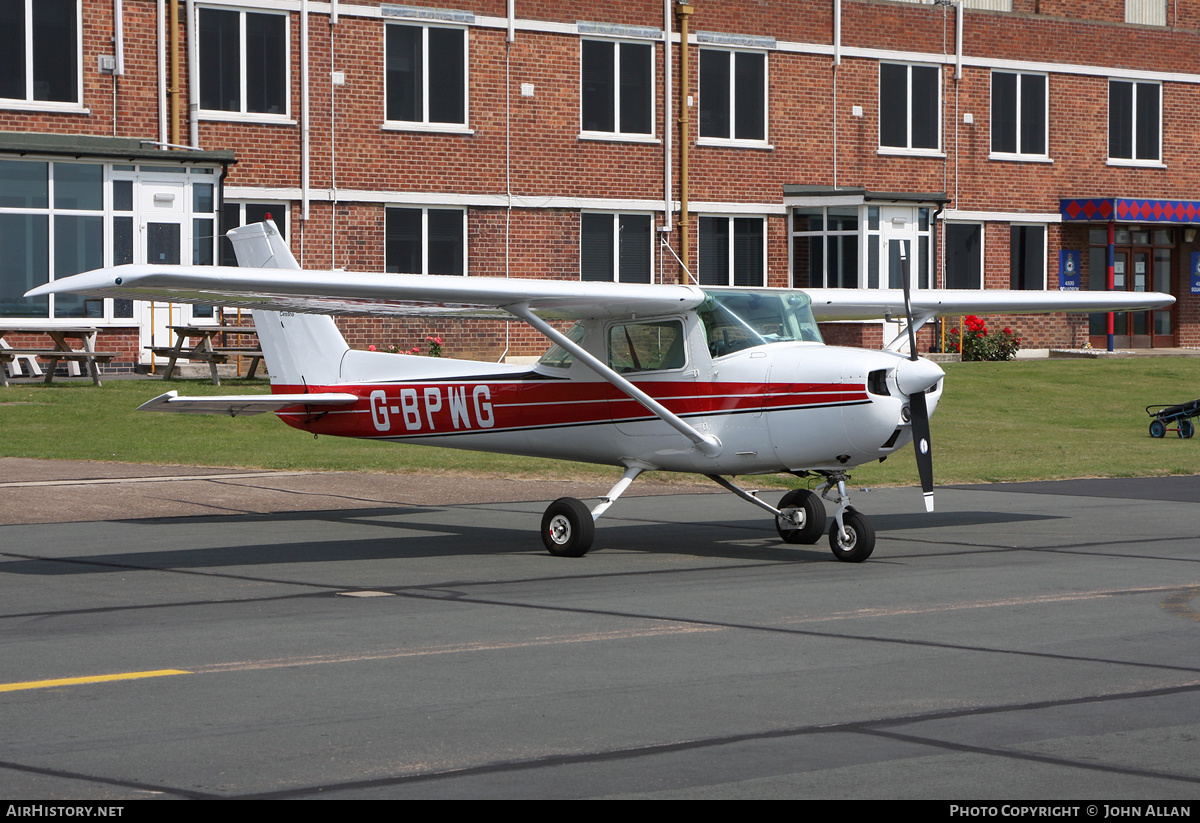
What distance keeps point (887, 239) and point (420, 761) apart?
31186 mm

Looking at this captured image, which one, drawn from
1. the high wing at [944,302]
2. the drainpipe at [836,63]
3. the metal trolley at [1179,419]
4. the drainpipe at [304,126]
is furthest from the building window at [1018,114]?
the high wing at [944,302]

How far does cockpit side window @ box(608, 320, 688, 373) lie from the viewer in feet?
41.2

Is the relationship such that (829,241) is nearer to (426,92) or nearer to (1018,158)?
(1018,158)

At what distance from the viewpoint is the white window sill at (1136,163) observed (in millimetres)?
39906

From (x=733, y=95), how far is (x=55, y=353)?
16.6m

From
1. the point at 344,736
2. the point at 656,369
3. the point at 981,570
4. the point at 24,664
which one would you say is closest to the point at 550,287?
the point at 656,369

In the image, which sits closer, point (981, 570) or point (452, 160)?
point (981, 570)

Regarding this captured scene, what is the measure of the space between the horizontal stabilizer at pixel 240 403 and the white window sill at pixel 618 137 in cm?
2035

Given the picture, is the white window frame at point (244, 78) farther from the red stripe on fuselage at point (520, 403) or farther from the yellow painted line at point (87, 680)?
the yellow painted line at point (87, 680)

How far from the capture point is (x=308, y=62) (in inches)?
1211

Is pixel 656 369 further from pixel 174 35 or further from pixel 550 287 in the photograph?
pixel 174 35

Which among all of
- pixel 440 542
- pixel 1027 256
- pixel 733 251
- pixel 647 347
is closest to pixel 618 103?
pixel 733 251

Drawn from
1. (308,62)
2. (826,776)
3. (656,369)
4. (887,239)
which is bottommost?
(826,776)

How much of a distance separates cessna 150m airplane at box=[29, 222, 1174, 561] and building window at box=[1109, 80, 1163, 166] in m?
28.0
